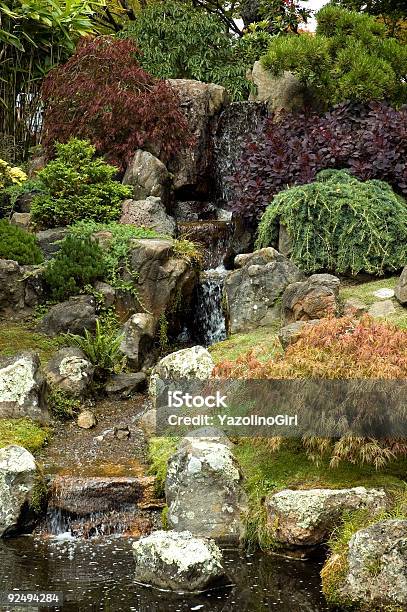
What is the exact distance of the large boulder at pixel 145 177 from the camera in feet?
46.2

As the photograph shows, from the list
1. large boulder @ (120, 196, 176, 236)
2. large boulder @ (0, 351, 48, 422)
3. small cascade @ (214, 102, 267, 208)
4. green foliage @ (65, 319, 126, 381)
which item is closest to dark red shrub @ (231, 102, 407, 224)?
large boulder @ (120, 196, 176, 236)

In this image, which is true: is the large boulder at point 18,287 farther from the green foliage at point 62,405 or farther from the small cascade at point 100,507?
the small cascade at point 100,507

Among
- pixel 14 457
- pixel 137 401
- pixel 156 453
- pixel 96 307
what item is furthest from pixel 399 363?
pixel 96 307

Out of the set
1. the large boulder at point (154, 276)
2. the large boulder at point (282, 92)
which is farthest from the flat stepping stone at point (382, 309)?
the large boulder at point (282, 92)

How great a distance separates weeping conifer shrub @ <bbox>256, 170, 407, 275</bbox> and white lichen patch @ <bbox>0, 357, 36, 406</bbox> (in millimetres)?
4229

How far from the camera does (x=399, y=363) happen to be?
6953mm

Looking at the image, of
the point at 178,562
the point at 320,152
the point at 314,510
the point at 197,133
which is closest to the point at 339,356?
the point at 314,510

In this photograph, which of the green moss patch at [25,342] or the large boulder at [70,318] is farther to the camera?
the large boulder at [70,318]

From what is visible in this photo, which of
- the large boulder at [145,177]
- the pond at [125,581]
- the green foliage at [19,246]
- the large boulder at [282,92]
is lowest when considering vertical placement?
the pond at [125,581]

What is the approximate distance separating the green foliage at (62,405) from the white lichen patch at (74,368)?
0.21 metres

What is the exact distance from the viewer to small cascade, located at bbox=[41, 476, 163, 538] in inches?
300

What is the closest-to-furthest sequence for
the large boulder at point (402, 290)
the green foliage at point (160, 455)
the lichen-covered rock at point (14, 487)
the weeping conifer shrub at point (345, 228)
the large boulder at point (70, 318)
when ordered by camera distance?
the lichen-covered rock at point (14, 487) < the green foliage at point (160, 455) < the large boulder at point (402, 290) < the large boulder at point (70, 318) < the weeping conifer shrub at point (345, 228)

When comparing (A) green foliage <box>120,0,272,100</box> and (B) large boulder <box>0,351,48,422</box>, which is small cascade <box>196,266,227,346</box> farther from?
(A) green foliage <box>120,0,272,100</box>

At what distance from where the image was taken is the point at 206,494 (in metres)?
7.27
